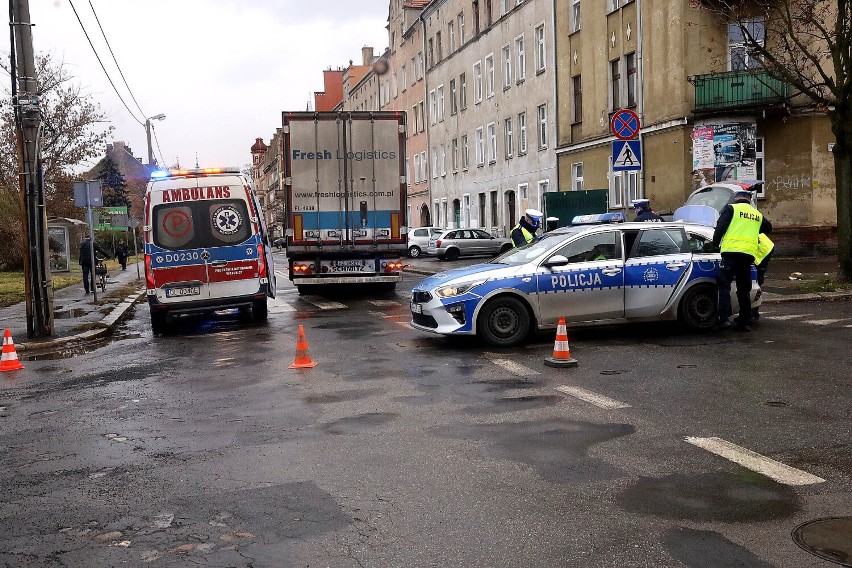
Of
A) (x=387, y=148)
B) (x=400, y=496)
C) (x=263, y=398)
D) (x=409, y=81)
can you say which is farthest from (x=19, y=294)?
(x=409, y=81)

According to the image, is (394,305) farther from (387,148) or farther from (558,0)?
(558,0)

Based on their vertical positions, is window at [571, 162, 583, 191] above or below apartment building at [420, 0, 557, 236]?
below

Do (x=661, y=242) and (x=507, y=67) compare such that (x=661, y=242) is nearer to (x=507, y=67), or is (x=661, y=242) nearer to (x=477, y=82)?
(x=507, y=67)

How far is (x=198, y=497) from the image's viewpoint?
206 inches

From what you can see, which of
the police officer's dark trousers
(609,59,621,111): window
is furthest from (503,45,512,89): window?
the police officer's dark trousers

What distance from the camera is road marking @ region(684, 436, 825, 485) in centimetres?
531

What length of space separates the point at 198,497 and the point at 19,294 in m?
21.7

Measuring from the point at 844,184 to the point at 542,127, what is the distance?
2309 centimetres

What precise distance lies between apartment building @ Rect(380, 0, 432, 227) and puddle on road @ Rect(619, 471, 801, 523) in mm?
52894

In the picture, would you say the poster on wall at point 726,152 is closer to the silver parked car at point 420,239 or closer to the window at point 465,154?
the silver parked car at point 420,239

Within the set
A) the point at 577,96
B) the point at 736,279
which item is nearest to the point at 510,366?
the point at 736,279

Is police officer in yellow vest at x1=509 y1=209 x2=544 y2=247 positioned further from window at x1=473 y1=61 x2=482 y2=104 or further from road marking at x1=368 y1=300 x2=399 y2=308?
window at x1=473 y1=61 x2=482 y2=104

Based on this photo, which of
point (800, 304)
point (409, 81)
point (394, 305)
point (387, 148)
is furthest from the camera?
point (409, 81)

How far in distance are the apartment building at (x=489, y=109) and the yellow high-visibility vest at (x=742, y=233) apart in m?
26.3
